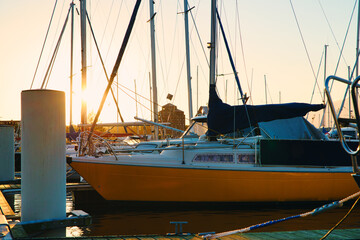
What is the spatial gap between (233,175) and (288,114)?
8.05ft

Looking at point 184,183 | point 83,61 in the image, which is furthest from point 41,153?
point 83,61

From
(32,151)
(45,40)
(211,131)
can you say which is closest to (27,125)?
(32,151)

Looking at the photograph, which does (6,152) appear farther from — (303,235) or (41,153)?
(303,235)

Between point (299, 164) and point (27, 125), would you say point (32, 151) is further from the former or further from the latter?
point (299, 164)

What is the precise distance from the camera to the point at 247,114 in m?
13.1

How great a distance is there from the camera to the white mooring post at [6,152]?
1294cm

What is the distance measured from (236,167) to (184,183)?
1454 mm

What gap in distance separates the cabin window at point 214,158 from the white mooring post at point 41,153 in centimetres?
646

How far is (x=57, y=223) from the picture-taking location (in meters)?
6.15

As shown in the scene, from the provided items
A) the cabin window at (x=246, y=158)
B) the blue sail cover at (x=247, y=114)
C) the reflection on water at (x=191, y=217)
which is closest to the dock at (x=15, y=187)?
the reflection on water at (x=191, y=217)

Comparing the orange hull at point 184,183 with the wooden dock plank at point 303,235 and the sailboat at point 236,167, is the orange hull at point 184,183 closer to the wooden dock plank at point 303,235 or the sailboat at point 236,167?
the sailboat at point 236,167

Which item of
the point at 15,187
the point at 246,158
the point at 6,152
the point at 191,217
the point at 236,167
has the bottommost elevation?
the point at 191,217

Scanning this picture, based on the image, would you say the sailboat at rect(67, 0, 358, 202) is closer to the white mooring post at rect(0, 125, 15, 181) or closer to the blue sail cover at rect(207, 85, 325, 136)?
the blue sail cover at rect(207, 85, 325, 136)

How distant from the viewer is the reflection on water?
32.3ft
